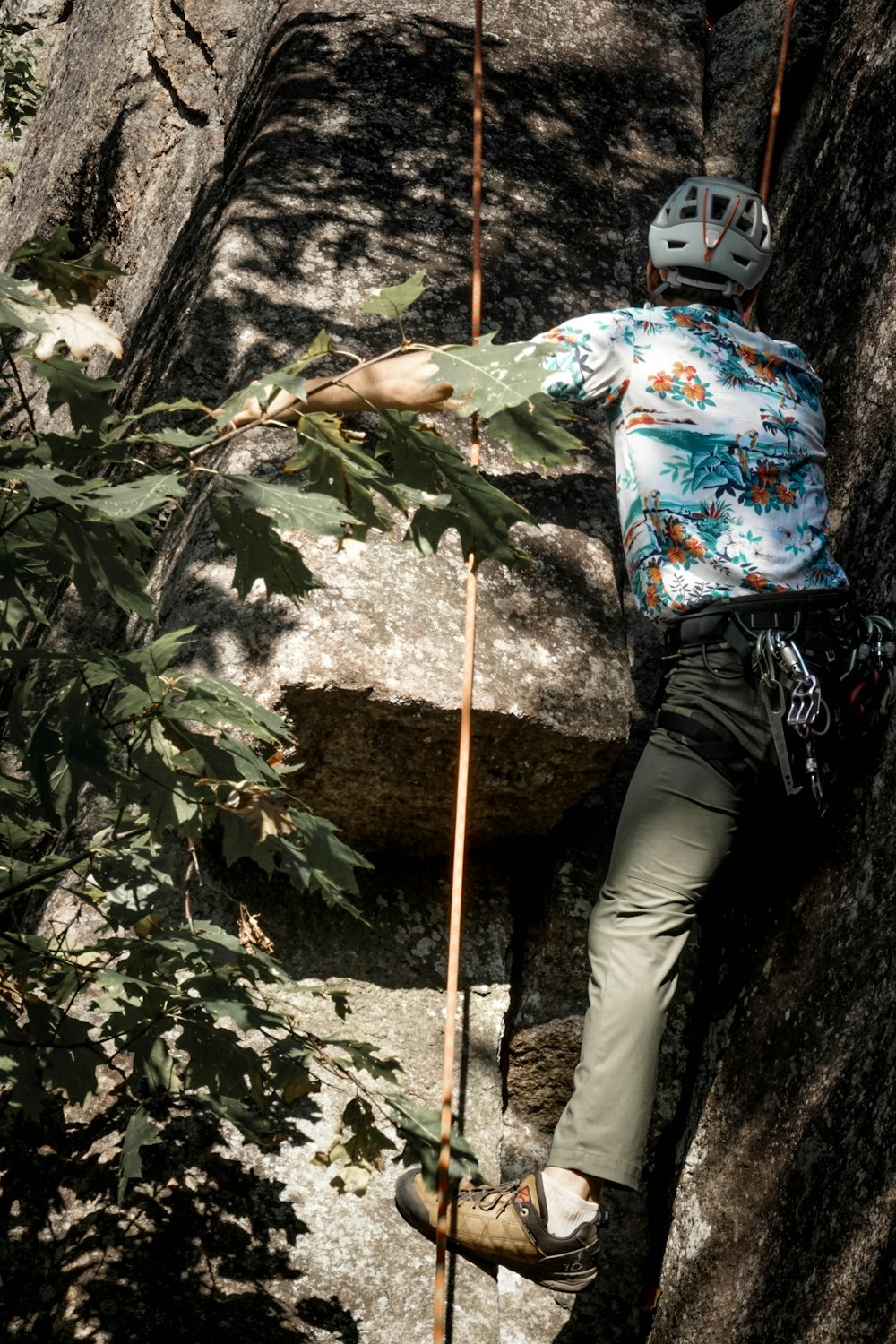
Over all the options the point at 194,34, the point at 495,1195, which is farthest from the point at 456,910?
the point at 194,34

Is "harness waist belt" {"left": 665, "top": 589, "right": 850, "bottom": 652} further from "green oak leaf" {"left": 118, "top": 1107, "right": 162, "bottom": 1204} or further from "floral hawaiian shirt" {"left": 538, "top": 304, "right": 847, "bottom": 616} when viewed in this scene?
"green oak leaf" {"left": 118, "top": 1107, "right": 162, "bottom": 1204}

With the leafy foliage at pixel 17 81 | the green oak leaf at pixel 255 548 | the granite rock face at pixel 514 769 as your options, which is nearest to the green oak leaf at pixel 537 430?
the green oak leaf at pixel 255 548

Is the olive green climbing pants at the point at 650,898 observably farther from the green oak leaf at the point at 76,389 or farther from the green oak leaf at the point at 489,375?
the green oak leaf at the point at 76,389

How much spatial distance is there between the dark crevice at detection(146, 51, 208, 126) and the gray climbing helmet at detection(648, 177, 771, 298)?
354 centimetres

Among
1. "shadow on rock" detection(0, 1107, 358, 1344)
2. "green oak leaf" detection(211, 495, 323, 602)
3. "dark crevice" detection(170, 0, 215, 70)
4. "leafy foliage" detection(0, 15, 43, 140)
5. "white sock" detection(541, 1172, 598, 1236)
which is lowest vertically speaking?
"shadow on rock" detection(0, 1107, 358, 1344)

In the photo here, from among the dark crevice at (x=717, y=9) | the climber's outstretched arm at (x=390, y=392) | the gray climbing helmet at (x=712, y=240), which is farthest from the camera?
the dark crevice at (x=717, y=9)

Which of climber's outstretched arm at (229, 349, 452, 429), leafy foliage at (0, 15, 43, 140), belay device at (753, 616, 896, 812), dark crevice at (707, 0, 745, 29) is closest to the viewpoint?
climber's outstretched arm at (229, 349, 452, 429)

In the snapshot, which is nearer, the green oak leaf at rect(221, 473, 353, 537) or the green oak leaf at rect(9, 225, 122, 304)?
the green oak leaf at rect(221, 473, 353, 537)

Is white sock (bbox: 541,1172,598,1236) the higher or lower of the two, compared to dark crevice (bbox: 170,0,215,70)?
lower

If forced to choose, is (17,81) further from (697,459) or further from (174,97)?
(697,459)

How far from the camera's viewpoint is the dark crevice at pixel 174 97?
612 cm

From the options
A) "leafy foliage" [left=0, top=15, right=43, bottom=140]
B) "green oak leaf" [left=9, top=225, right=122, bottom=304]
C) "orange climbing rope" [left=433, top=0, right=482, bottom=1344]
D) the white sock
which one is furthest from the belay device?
"leafy foliage" [left=0, top=15, right=43, bottom=140]

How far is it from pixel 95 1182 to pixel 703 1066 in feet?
4.53

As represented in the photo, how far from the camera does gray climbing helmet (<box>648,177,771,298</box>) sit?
316 centimetres
